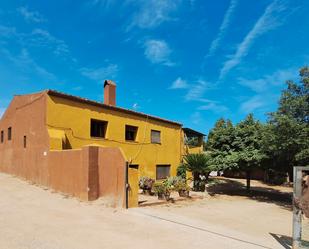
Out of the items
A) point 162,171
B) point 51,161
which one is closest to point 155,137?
point 162,171

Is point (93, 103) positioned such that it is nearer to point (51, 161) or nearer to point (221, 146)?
point (51, 161)

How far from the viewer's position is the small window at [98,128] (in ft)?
63.2

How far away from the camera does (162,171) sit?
984 inches

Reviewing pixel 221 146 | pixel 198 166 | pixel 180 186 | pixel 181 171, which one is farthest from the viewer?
pixel 181 171

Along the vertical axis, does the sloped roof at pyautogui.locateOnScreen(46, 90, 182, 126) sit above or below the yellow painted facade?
above

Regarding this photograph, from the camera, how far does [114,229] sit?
841 cm

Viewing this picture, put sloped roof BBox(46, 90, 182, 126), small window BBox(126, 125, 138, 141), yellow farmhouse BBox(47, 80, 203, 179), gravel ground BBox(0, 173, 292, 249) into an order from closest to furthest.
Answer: gravel ground BBox(0, 173, 292, 249)
sloped roof BBox(46, 90, 182, 126)
yellow farmhouse BBox(47, 80, 203, 179)
small window BBox(126, 125, 138, 141)

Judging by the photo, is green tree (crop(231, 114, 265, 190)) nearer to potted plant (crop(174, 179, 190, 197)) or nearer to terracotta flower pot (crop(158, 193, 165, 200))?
potted plant (crop(174, 179, 190, 197))

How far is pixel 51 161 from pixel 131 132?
7894 mm

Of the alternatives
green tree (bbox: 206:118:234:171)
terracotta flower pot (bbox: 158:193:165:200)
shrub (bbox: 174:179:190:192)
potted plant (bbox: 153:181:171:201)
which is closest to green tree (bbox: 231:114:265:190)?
green tree (bbox: 206:118:234:171)

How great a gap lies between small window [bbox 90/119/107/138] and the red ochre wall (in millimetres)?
3511

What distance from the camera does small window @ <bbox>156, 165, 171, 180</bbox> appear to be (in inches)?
965

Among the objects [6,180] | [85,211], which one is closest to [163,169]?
[6,180]

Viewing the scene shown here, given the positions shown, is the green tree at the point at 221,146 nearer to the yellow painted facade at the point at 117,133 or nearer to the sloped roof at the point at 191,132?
the yellow painted facade at the point at 117,133
